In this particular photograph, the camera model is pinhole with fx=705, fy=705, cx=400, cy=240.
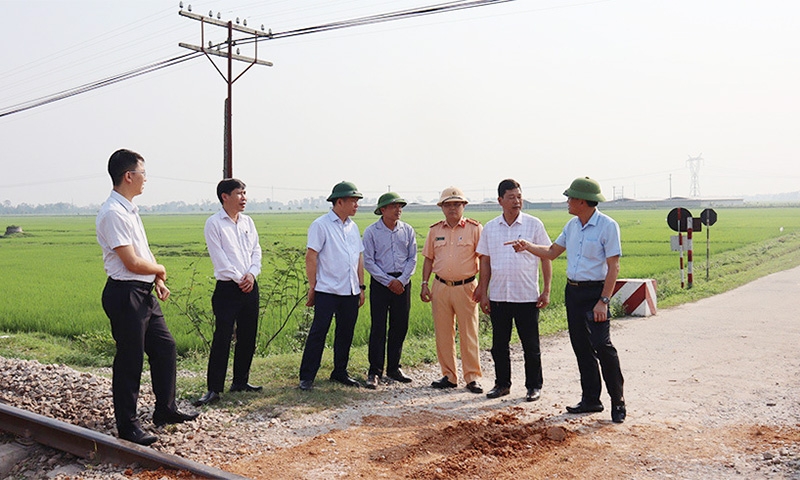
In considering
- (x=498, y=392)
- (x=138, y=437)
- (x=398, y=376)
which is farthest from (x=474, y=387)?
(x=138, y=437)

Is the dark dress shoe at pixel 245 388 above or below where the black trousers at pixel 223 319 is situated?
below

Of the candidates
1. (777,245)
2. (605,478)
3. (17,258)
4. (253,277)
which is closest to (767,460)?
(605,478)

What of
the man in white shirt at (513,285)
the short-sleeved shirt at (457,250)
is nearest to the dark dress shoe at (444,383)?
the man in white shirt at (513,285)

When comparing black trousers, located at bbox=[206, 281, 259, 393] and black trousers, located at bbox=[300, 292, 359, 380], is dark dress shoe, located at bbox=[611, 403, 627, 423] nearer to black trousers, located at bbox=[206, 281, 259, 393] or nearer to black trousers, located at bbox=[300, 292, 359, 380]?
black trousers, located at bbox=[300, 292, 359, 380]

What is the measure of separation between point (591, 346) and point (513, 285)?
92cm

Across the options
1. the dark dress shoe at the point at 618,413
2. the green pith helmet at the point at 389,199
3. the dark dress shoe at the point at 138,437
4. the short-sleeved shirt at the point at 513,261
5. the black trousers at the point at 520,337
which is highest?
the green pith helmet at the point at 389,199

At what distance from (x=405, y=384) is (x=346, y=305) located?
104 cm

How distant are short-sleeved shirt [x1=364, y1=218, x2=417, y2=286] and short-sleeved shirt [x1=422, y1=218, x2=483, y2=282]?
29cm

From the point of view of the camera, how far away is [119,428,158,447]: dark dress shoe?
4793 millimetres

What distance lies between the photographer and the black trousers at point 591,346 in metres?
5.54

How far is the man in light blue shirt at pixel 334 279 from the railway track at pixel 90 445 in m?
2.05

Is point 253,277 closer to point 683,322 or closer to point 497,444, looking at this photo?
point 497,444

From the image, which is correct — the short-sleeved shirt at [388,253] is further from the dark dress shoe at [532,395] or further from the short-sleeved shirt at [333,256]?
the dark dress shoe at [532,395]

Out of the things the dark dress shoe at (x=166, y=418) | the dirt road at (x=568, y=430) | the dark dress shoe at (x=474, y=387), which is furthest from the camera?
the dark dress shoe at (x=474, y=387)
